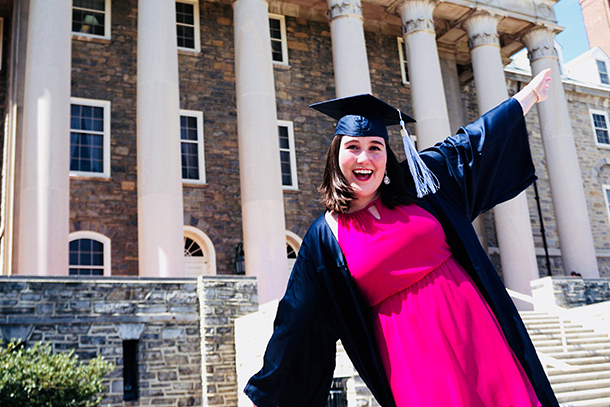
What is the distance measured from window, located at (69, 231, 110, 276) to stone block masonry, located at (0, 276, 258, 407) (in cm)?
586

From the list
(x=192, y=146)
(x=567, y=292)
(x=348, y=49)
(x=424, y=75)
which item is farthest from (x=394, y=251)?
(x=192, y=146)

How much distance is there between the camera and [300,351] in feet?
10.0

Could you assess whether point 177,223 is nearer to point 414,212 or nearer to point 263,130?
point 263,130

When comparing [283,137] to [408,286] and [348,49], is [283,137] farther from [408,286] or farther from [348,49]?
[408,286]

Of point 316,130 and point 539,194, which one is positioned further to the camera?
point 539,194

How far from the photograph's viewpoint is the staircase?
10.9 metres

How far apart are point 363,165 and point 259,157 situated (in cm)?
1302

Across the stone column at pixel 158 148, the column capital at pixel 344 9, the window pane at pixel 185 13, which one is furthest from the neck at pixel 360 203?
the window pane at pixel 185 13

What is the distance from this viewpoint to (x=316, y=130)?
22.2 meters

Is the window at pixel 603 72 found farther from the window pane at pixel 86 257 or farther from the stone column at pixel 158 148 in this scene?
the window pane at pixel 86 257

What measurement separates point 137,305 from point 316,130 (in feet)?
37.6

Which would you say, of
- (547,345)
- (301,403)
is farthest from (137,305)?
(301,403)

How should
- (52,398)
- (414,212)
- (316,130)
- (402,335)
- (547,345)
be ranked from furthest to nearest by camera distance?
(316,130) → (547,345) → (52,398) → (414,212) → (402,335)

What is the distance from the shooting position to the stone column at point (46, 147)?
12945 millimetres
